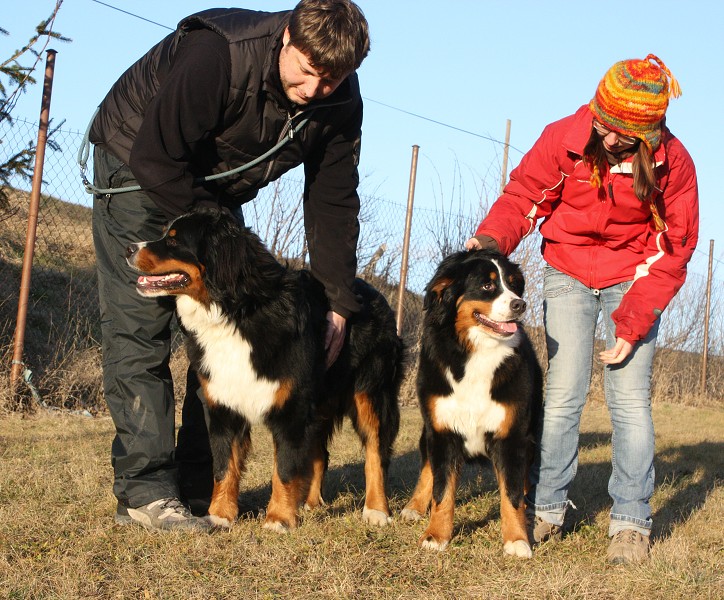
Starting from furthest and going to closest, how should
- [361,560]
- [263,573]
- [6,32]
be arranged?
[6,32], [361,560], [263,573]

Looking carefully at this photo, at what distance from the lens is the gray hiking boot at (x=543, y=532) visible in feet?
12.9

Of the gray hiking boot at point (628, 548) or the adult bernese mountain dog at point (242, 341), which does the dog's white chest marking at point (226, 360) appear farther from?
the gray hiking boot at point (628, 548)

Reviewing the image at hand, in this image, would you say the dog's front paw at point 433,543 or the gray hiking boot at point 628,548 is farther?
the dog's front paw at point 433,543

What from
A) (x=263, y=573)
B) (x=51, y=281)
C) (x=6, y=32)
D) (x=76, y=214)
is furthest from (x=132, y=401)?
(x=76, y=214)

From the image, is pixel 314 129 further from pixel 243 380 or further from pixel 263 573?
pixel 263 573

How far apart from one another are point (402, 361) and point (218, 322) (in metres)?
1.55

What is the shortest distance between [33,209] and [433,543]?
15.9 ft

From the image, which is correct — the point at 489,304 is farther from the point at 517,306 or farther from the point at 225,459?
the point at 225,459

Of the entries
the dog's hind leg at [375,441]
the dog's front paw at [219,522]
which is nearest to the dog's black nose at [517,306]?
the dog's hind leg at [375,441]

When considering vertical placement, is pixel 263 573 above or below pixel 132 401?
below

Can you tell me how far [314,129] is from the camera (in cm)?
387

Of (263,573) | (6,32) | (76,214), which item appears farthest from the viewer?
(76,214)

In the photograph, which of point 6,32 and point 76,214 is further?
point 76,214

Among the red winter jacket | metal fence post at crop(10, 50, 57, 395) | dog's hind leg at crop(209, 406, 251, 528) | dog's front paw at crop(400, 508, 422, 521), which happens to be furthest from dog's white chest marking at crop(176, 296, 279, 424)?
metal fence post at crop(10, 50, 57, 395)
